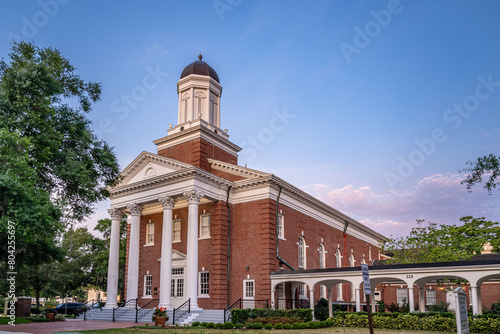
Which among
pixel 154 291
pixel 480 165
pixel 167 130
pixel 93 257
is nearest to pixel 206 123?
pixel 167 130

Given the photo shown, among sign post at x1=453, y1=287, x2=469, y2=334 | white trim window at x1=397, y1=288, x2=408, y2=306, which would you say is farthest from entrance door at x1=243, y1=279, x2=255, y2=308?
white trim window at x1=397, y1=288, x2=408, y2=306

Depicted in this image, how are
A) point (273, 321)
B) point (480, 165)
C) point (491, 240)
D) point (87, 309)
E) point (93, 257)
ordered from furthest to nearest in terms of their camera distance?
1. point (93, 257)
2. point (491, 240)
3. point (87, 309)
4. point (273, 321)
5. point (480, 165)

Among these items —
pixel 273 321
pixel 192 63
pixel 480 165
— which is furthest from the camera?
pixel 192 63

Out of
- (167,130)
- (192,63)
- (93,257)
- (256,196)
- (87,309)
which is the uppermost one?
(192,63)

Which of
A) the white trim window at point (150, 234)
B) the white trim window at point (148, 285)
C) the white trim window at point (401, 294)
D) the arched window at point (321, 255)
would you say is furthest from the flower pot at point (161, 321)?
the white trim window at point (401, 294)

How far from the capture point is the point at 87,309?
110 feet

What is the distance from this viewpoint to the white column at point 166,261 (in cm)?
2917

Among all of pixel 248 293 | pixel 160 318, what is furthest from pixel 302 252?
pixel 160 318

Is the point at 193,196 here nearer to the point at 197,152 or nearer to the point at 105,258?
the point at 197,152

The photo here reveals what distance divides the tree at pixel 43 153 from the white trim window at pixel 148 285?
12.5 m

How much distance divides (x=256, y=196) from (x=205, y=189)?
12.3ft

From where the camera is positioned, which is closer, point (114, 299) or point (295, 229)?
point (114, 299)

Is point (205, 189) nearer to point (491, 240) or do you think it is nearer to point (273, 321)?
point (273, 321)

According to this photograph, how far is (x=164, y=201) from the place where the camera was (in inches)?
1244
